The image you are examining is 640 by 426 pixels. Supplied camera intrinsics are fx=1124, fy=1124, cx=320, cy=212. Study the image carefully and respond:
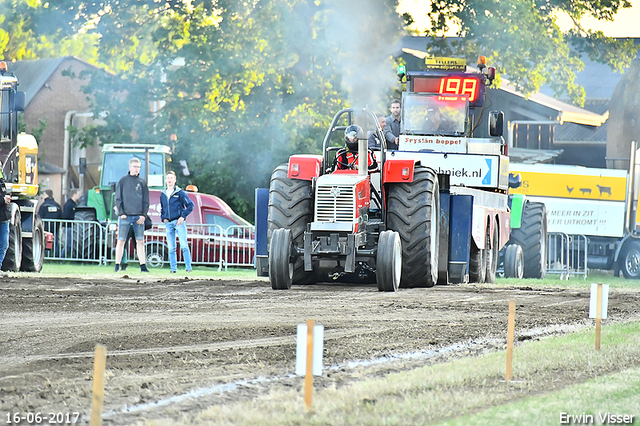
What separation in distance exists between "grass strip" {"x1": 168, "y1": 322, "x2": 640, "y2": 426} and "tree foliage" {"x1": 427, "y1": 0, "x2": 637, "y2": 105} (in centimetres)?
2358

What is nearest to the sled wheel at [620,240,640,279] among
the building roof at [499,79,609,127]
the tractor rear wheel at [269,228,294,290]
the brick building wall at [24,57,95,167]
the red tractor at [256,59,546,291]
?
the building roof at [499,79,609,127]

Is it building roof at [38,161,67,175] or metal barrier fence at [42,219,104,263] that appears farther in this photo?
building roof at [38,161,67,175]

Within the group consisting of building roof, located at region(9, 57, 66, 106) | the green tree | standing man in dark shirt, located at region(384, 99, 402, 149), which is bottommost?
standing man in dark shirt, located at region(384, 99, 402, 149)

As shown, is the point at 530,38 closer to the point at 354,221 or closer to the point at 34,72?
the point at 354,221

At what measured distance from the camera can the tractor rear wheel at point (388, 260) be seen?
44.7 ft

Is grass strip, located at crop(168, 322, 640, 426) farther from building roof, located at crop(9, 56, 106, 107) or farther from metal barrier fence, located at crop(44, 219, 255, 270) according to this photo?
→ building roof, located at crop(9, 56, 106, 107)

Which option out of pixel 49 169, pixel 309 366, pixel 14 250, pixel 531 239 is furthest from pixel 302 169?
pixel 49 169

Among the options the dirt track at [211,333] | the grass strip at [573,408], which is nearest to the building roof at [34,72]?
the dirt track at [211,333]

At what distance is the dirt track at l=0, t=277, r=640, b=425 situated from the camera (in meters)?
6.50

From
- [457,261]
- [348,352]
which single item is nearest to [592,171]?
[457,261]

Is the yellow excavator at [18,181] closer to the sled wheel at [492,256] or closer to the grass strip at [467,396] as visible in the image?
the sled wheel at [492,256]

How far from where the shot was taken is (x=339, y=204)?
44.9 feet

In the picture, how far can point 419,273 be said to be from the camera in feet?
47.7

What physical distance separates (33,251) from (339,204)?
8.61 m
